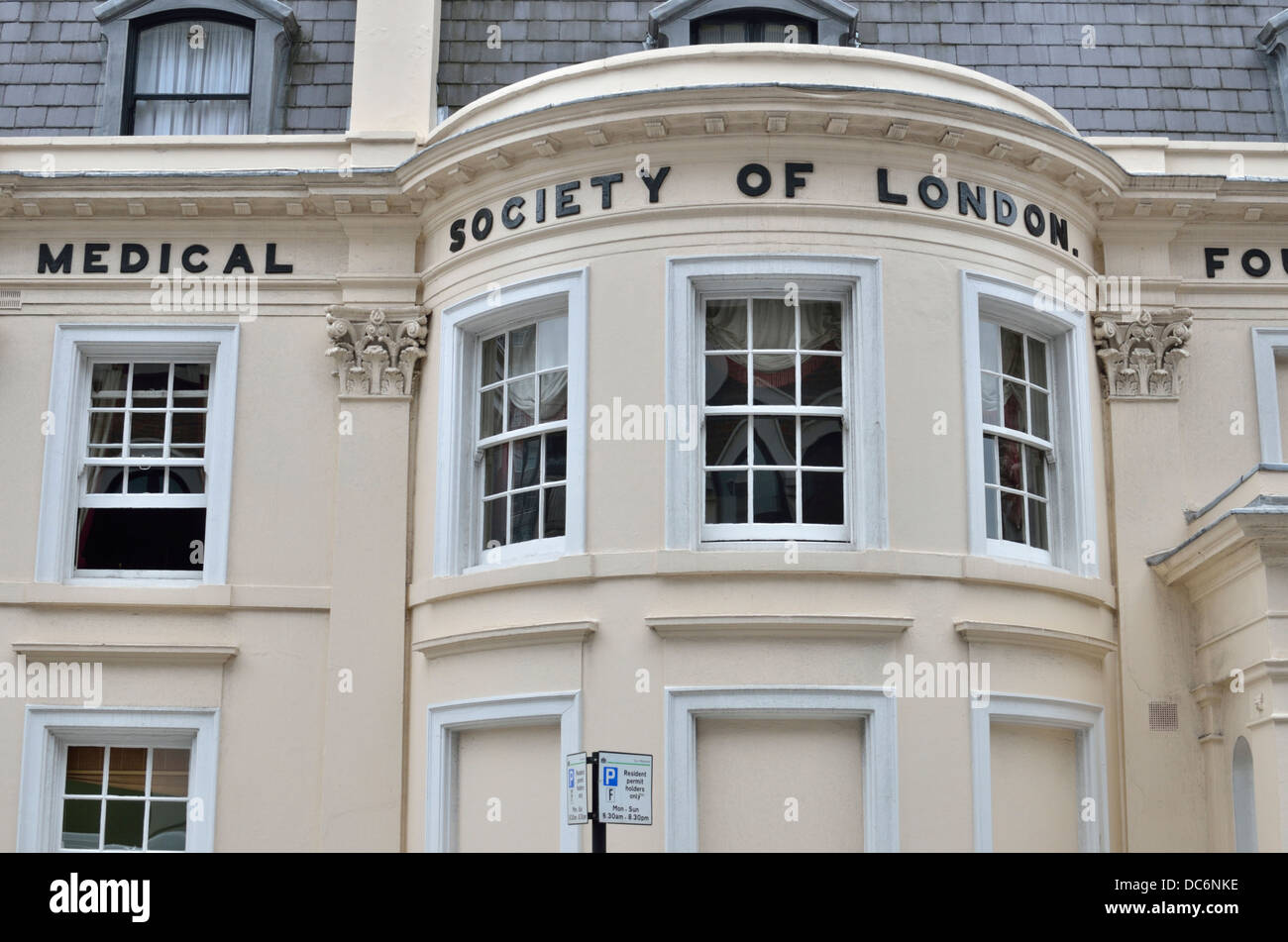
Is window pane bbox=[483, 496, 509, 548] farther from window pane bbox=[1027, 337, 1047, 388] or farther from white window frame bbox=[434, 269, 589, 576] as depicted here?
window pane bbox=[1027, 337, 1047, 388]

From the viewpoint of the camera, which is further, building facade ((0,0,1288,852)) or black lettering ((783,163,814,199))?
black lettering ((783,163,814,199))

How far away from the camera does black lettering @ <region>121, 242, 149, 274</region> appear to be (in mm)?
15734

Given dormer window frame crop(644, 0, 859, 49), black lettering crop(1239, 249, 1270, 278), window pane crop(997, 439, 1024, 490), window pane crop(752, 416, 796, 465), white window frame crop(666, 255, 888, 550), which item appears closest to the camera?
white window frame crop(666, 255, 888, 550)

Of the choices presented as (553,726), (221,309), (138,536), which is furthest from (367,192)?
(553,726)

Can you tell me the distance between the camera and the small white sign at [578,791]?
415 inches

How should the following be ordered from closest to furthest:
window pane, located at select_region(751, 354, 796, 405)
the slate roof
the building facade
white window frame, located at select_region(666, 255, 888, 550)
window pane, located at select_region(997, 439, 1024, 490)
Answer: the building facade → white window frame, located at select_region(666, 255, 888, 550) → window pane, located at select_region(751, 354, 796, 405) → window pane, located at select_region(997, 439, 1024, 490) → the slate roof

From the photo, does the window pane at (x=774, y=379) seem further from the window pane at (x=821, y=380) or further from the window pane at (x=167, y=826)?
the window pane at (x=167, y=826)

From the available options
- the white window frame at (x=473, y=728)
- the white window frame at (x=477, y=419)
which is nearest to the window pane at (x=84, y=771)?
the white window frame at (x=473, y=728)

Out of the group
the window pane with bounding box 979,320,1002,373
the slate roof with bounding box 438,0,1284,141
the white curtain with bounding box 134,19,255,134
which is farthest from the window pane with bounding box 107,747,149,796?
the window pane with bounding box 979,320,1002,373

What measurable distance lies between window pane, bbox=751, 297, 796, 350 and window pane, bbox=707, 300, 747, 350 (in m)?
0.09

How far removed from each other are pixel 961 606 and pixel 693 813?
8.98 feet

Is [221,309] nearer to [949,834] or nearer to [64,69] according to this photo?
[64,69]

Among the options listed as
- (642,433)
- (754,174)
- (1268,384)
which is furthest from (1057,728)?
(754,174)

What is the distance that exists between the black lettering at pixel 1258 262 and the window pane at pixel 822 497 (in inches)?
195
